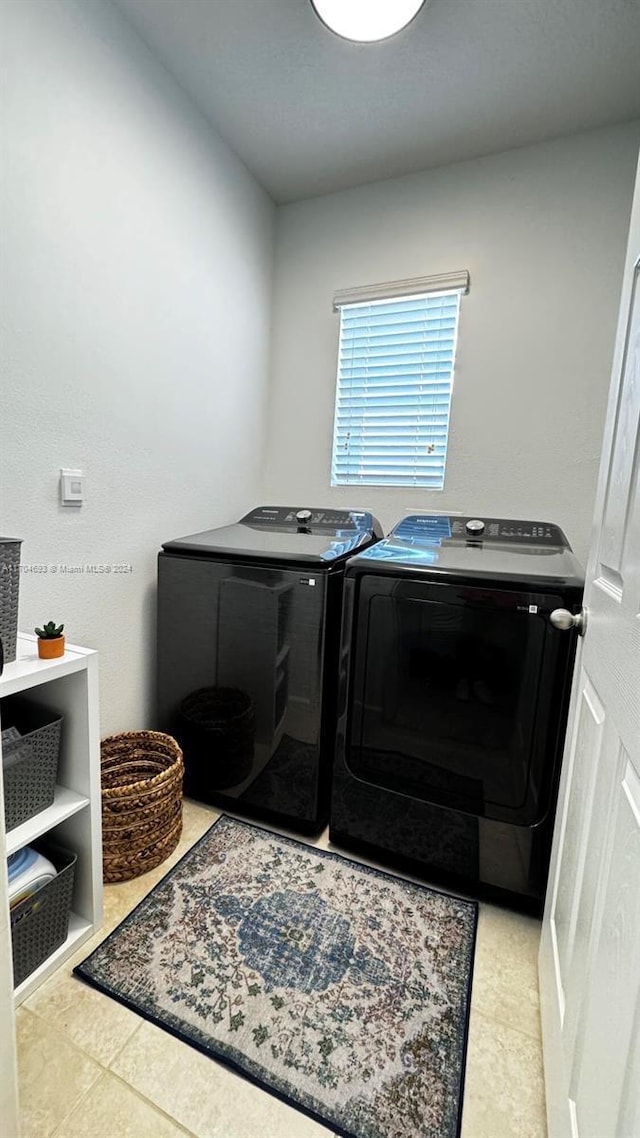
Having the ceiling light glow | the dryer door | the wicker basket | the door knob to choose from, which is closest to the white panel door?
the door knob

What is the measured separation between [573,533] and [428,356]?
39.8 inches

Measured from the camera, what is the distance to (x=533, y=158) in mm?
1857

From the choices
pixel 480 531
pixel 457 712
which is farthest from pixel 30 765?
pixel 480 531

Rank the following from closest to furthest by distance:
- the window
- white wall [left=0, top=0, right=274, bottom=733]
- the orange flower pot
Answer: the orange flower pot
white wall [left=0, top=0, right=274, bottom=733]
the window

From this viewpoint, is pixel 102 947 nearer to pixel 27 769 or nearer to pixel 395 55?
pixel 27 769

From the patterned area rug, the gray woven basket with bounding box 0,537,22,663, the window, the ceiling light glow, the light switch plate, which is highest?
the ceiling light glow

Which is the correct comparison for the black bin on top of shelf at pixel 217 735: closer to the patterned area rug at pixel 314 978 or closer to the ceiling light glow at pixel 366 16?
the patterned area rug at pixel 314 978

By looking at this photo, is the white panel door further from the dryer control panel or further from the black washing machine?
the dryer control panel

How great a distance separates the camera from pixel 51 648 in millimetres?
1114

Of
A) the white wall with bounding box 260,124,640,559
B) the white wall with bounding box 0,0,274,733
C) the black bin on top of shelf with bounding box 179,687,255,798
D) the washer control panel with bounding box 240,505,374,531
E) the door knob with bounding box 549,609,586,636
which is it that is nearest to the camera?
the door knob with bounding box 549,609,586,636

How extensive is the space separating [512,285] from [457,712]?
1.75 m

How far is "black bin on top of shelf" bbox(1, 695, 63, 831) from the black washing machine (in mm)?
826

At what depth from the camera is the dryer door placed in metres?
1.29

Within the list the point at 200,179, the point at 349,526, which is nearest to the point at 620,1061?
the point at 349,526
